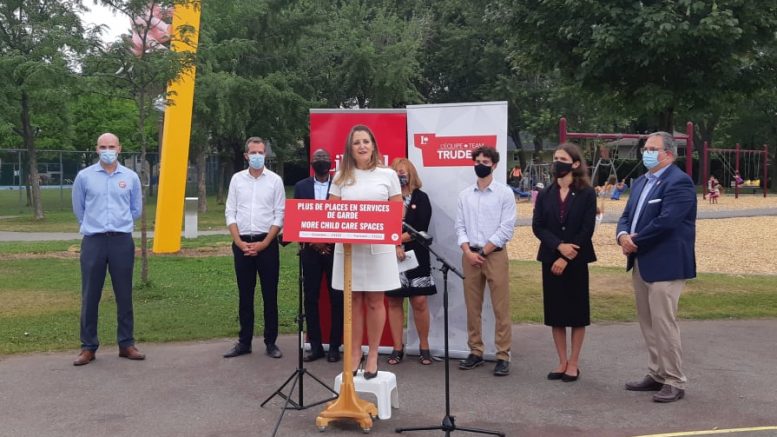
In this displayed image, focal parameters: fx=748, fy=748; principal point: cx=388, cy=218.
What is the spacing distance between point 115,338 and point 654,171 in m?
5.50

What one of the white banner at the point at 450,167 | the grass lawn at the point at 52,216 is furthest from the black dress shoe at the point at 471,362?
the grass lawn at the point at 52,216

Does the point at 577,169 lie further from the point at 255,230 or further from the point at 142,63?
the point at 142,63

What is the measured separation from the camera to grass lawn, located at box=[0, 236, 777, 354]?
26.4ft

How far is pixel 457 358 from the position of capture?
714 cm

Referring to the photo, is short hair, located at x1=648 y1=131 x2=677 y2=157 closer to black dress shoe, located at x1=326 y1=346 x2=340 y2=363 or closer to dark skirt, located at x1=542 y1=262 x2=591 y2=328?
dark skirt, located at x1=542 y1=262 x2=591 y2=328

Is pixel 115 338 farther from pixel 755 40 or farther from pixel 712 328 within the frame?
pixel 755 40

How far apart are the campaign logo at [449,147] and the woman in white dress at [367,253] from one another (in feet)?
4.97

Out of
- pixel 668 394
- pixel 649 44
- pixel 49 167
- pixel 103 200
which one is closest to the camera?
pixel 668 394

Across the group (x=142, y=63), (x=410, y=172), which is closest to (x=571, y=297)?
(x=410, y=172)

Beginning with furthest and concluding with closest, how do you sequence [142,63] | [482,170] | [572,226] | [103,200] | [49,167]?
[49,167] < [142,63] < [103,200] < [482,170] < [572,226]

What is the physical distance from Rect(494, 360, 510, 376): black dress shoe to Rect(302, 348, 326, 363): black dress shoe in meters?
1.65

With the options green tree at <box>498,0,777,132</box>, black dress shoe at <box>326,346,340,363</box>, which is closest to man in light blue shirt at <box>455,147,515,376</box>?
black dress shoe at <box>326,346,340,363</box>

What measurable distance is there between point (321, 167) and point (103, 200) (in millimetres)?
2014

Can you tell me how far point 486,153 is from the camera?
6.53 metres
